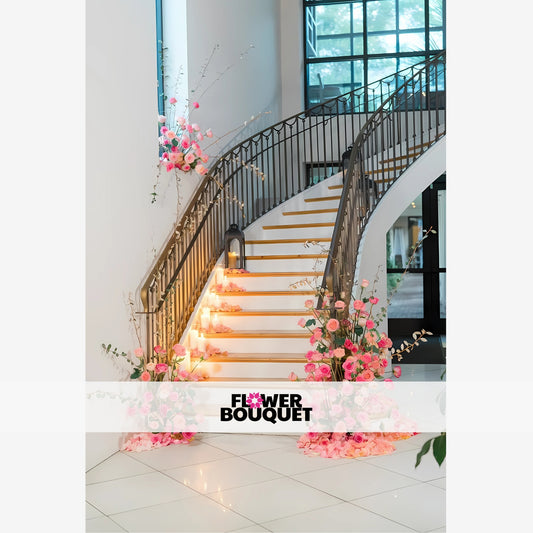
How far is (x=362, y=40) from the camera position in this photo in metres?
10.8

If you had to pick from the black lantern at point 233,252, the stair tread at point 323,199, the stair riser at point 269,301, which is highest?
the stair tread at point 323,199

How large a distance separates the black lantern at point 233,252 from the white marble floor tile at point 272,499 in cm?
296

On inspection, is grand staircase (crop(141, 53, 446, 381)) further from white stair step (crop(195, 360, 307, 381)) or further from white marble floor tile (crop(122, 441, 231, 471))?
white marble floor tile (crop(122, 441, 231, 471))

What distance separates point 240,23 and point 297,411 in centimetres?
515

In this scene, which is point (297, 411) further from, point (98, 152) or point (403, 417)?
point (98, 152)

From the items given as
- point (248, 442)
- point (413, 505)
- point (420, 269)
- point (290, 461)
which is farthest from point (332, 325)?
point (420, 269)

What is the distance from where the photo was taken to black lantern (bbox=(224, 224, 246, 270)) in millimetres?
6508

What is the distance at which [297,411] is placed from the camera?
5.04 meters

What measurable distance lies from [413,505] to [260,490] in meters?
0.83

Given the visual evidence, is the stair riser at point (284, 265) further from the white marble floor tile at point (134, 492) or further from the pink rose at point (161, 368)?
the white marble floor tile at point (134, 492)

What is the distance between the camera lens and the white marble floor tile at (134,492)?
3539 mm

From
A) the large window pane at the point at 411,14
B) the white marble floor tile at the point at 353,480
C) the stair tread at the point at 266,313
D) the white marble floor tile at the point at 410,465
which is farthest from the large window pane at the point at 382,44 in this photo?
the white marble floor tile at the point at 353,480
